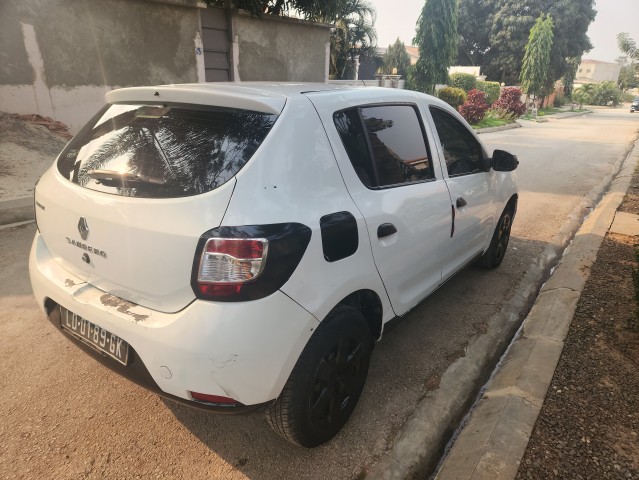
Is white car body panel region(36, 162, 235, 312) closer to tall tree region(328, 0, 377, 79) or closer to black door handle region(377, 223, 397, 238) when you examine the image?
black door handle region(377, 223, 397, 238)

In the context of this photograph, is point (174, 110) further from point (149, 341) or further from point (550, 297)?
point (550, 297)

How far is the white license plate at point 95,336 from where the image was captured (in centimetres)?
183

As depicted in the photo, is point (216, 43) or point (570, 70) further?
point (570, 70)

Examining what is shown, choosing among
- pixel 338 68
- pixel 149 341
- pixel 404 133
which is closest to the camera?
pixel 149 341

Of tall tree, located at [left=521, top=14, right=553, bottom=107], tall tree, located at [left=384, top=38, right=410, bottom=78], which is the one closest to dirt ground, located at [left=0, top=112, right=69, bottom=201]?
tall tree, located at [left=384, top=38, right=410, bottom=78]

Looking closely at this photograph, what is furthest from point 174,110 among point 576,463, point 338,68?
point 338,68

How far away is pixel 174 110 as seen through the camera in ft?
6.62

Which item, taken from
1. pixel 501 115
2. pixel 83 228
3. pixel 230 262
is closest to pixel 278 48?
pixel 83 228

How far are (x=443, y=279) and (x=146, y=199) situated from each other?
213 cm

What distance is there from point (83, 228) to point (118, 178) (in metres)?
0.28

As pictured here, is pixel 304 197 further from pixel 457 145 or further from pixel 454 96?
pixel 454 96

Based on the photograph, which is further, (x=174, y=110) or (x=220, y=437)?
(x=220, y=437)

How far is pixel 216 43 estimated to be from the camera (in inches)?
420

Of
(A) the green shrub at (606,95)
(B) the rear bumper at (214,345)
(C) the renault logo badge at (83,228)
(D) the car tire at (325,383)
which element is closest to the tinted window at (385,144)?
(D) the car tire at (325,383)
